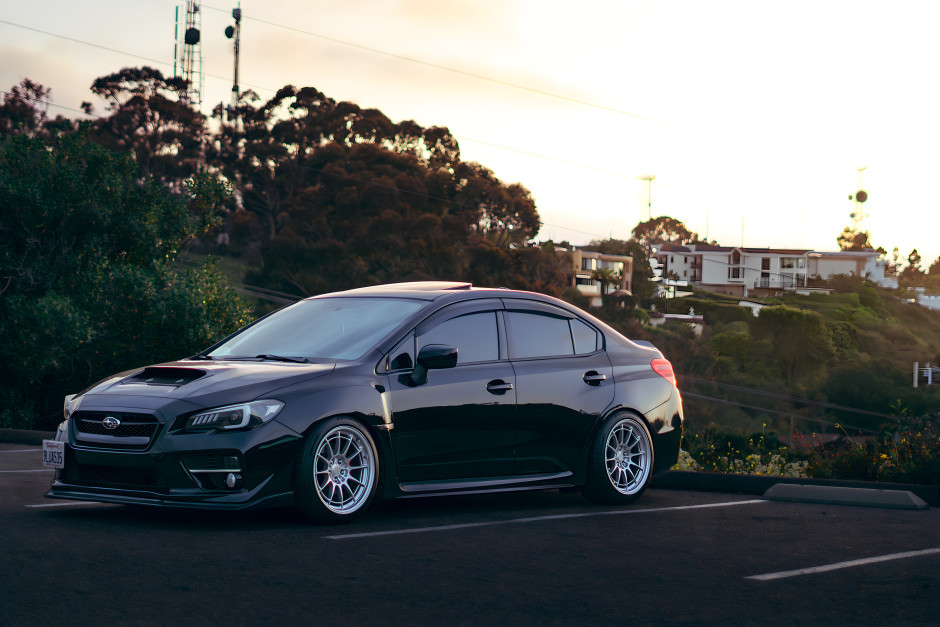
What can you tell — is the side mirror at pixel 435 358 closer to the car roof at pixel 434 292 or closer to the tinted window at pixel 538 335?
the car roof at pixel 434 292

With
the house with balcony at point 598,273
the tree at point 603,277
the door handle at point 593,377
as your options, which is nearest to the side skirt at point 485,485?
the door handle at point 593,377

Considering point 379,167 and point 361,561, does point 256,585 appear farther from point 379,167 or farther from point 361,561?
point 379,167

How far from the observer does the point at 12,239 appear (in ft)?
66.3

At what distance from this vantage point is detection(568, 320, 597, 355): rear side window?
9125mm

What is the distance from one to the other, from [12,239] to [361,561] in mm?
16303

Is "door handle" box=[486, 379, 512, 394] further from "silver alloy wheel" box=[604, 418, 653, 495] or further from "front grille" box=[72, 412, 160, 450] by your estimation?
"front grille" box=[72, 412, 160, 450]

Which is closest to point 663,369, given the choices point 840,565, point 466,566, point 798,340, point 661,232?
point 840,565

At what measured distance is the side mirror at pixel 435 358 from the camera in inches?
303

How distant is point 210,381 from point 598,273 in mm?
74605

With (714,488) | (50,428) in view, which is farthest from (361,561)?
(50,428)

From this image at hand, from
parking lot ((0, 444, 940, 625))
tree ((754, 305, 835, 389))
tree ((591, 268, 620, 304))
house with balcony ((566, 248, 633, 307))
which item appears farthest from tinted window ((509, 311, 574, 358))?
tree ((591, 268, 620, 304))

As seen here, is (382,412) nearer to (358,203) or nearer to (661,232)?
(358,203)

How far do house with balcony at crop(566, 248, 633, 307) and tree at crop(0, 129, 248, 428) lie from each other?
52.4m

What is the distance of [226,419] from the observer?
7020 millimetres
